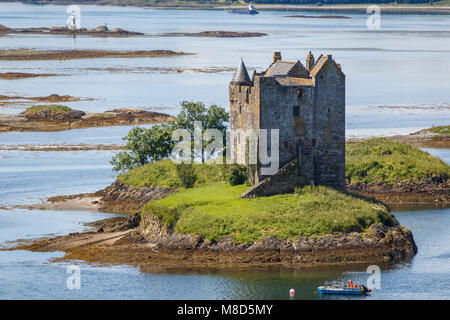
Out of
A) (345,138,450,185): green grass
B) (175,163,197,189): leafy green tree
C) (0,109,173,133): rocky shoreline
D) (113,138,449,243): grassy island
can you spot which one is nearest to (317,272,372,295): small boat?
(113,138,449,243): grassy island

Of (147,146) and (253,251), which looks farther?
(147,146)

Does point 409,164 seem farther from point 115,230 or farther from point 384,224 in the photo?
point 115,230

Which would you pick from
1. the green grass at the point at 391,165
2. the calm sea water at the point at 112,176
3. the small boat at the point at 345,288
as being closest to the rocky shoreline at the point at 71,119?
the calm sea water at the point at 112,176

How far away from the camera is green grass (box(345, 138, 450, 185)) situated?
271 ft

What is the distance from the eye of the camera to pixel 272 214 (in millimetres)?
62406

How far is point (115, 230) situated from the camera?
6875 cm

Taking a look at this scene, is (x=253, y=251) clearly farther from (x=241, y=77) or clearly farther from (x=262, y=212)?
(x=241, y=77)

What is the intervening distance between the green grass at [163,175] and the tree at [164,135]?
7.75 feet

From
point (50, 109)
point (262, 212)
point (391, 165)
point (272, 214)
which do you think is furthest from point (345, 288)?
point (50, 109)

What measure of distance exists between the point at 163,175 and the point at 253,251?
22884mm

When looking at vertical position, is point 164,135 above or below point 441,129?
above

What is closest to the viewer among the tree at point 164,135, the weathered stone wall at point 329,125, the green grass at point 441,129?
the weathered stone wall at point 329,125

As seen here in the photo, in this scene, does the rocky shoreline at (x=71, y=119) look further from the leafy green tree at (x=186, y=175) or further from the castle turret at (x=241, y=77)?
the castle turret at (x=241, y=77)

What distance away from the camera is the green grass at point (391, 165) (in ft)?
271
